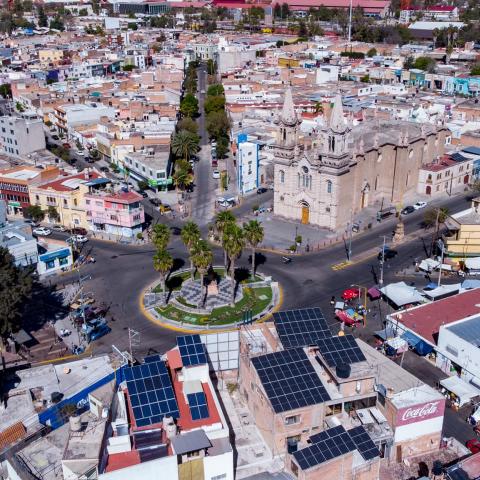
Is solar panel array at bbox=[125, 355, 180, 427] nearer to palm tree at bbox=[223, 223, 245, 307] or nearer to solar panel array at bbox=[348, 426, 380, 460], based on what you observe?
solar panel array at bbox=[348, 426, 380, 460]

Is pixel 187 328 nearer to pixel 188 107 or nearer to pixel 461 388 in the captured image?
pixel 461 388

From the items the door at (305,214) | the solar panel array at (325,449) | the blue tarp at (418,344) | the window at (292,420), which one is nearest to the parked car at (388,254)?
the door at (305,214)

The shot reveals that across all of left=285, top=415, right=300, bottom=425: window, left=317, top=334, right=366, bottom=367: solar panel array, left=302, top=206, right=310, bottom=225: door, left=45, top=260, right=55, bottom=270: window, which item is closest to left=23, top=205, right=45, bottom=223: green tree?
left=45, top=260, right=55, bottom=270: window

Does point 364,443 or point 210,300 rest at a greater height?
point 364,443

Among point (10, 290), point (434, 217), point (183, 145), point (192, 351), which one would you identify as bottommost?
point (434, 217)

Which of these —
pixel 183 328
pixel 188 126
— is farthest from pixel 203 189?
pixel 183 328

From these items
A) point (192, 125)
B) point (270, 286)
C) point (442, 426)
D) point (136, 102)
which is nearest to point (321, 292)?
point (270, 286)

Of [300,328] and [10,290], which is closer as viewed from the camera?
[300,328]

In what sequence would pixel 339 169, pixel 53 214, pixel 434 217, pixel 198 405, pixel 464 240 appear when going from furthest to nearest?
pixel 53 214, pixel 434 217, pixel 339 169, pixel 464 240, pixel 198 405
